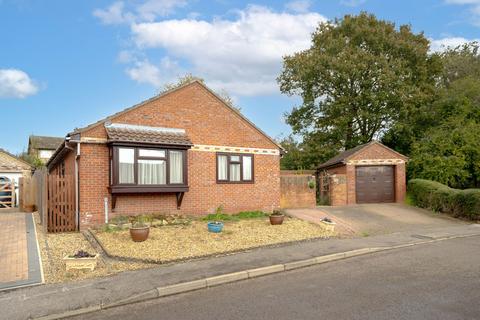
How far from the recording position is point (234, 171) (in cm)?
1504

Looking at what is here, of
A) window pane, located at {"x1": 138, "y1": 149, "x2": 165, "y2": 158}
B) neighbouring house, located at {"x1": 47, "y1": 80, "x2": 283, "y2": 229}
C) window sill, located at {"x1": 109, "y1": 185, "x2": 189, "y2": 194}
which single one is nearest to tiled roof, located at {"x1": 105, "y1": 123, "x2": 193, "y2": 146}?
neighbouring house, located at {"x1": 47, "y1": 80, "x2": 283, "y2": 229}

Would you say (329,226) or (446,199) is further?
(446,199)

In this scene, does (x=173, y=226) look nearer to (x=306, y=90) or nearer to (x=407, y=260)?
(x=407, y=260)

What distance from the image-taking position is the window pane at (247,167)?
15.2m

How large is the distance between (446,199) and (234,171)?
32.6 feet

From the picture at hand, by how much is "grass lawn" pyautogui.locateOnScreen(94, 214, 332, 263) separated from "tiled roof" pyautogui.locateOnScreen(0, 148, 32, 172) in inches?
694

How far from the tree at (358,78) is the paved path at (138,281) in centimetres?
1824

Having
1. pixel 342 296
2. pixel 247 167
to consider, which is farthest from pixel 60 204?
pixel 342 296

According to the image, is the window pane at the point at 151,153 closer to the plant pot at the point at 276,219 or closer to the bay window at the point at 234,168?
the bay window at the point at 234,168

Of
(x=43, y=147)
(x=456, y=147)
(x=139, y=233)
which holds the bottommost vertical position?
(x=139, y=233)

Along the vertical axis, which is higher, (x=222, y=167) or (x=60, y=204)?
(x=222, y=167)

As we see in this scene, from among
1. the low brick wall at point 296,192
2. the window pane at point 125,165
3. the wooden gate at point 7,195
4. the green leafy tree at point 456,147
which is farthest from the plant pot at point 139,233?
the green leafy tree at point 456,147

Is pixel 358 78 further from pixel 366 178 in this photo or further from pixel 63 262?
pixel 63 262

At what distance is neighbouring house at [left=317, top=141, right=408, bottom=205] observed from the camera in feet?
63.4
